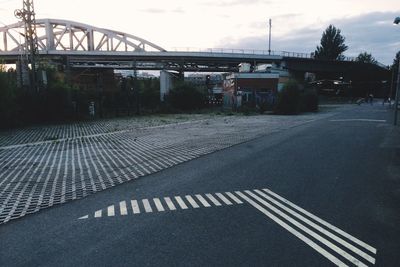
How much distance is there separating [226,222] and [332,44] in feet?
389

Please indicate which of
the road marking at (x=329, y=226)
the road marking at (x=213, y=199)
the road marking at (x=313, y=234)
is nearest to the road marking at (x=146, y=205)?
the road marking at (x=213, y=199)

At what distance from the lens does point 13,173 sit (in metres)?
11.2

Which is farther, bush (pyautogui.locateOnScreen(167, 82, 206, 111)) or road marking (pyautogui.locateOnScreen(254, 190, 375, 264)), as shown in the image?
bush (pyautogui.locateOnScreen(167, 82, 206, 111))

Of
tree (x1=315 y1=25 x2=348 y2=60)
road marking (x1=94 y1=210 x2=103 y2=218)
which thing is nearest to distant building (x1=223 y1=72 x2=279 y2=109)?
road marking (x1=94 y1=210 x2=103 y2=218)

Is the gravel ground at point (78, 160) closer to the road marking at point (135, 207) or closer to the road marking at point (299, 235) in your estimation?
the road marking at point (135, 207)

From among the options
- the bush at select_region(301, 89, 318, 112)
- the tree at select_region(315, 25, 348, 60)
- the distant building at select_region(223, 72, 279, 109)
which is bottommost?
the bush at select_region(301, 89, 318, 112)

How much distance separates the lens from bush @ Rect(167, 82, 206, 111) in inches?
1922

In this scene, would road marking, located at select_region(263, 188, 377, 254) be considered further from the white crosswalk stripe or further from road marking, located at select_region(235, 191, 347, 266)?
road marking, located at select_region(235, 191, 347, 266)

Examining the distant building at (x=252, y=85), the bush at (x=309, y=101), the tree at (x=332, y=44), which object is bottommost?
the bush at (x=309, y=101)

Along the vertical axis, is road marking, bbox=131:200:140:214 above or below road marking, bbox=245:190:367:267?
below

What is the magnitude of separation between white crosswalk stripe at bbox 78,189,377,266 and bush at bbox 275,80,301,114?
110ft

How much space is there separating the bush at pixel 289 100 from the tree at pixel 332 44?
7887cm

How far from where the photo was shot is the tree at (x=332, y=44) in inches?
4505

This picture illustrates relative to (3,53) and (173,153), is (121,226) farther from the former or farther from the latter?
(3,53)
